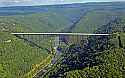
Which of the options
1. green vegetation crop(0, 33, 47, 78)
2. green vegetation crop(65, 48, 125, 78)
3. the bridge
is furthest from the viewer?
the bridge

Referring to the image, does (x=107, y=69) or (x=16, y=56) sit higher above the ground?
(x=107, y=69)

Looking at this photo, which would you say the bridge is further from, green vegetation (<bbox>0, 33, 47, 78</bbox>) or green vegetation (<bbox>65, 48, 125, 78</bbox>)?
green vegetation (<bbox>65, 48, 125, 78</bbox>)

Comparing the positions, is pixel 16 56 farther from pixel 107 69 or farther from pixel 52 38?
pixel 107 69

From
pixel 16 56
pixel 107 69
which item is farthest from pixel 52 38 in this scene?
pixel 107 69

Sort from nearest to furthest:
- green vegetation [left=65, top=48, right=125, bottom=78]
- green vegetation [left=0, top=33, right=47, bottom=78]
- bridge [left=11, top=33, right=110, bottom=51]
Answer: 1. green vegetation [left=65, top=48, right=125, bottom=78]
2. green vegetation [left=0, top=33, right=47, bottom=78]
3. bridge [left=11, top=33, right=110, bottom=51]

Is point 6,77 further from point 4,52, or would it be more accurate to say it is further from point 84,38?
point 84,38

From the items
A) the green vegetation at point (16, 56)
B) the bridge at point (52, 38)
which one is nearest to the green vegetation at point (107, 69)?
the green vegetation at point (16, 56)

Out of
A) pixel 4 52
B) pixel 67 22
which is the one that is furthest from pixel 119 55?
pixel 67 22

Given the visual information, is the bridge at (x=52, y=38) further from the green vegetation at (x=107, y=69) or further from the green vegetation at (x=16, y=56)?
the green vegetation at (x=107, y=69)

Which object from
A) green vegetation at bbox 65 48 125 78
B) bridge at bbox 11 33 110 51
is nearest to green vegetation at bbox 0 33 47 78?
bridge at bbox 11 33 110 51

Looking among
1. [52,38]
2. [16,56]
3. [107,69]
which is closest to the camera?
[107,69]

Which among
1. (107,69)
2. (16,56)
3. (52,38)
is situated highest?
(107,69)
